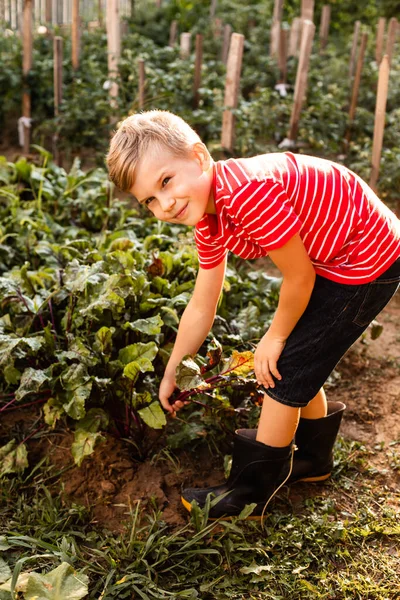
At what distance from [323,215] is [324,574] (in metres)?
1.13

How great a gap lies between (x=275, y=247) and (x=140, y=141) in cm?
45

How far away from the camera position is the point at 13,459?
246cm

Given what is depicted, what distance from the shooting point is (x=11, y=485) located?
2.41 metres

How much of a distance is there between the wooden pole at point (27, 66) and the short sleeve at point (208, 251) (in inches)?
164

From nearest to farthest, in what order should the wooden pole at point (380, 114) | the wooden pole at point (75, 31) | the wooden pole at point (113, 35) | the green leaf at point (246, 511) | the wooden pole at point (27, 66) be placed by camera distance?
the green leaf at point (246, 511), the wooden pole at point (380, 114), the wooden pole at point (27, 66), the wooden pole at point (113, 35), the wooden pole at point (75, 31)

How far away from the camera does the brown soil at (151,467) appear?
240cm

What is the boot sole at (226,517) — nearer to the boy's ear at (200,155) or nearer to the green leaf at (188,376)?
the green leaf at (188,376)

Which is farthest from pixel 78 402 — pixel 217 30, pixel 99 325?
pixel 217 30

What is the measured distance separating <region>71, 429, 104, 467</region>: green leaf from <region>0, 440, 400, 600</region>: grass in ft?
0.61

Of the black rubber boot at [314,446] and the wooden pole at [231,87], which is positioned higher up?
the wooden pole at [231,87]

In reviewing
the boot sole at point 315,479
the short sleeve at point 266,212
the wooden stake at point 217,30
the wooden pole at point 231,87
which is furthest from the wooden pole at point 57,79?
the wooden stake at point 217,30

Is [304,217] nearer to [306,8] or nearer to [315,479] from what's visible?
[315,479]

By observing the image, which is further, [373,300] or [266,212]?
[373,300]

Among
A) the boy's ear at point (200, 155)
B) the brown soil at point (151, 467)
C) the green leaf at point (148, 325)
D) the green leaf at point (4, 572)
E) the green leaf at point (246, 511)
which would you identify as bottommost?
the brown soil at point (151, 467)
